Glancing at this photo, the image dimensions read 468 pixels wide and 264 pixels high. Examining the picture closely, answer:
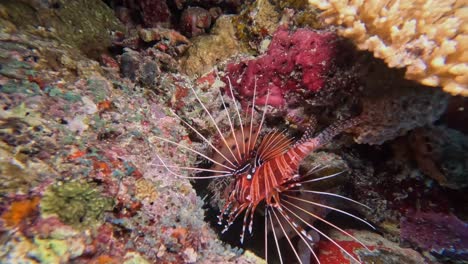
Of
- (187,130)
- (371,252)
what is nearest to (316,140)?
(187,130)

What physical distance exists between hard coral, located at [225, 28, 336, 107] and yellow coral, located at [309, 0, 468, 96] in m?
0.35

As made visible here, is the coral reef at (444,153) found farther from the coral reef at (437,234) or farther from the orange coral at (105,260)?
the orange coral at (105,260)

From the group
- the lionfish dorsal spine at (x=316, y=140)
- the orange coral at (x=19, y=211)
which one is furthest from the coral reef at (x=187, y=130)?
the lionfish dorsal spine at (x=316, y=140)

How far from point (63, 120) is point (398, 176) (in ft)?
9.89

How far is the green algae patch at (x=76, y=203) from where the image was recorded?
1.40 meters

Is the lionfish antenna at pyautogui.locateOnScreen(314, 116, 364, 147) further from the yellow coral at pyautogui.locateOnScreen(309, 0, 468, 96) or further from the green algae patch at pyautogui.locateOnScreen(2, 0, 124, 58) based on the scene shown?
the green algae patch at pyautogui.locateOnScreen(2, 0, 124, 58)

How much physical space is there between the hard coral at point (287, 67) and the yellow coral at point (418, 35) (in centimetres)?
35

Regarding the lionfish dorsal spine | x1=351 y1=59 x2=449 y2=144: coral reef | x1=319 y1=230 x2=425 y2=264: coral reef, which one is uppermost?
x1=351 y1=59 x2=449 y2=144: coral reef

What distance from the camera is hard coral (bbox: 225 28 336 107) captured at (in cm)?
237

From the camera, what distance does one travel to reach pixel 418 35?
1901 mm

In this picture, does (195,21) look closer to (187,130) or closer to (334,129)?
(187,130)

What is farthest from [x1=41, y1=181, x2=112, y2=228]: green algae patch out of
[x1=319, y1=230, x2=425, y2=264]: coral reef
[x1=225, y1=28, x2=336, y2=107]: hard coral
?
[x1=319, y1=230, x2=425, y2=264]: coral reef

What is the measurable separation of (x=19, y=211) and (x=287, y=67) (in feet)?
7.28

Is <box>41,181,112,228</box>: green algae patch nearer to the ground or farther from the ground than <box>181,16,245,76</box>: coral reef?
nearer to the ground
